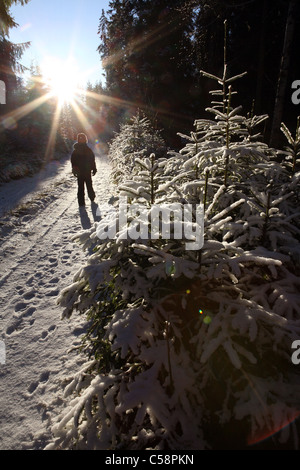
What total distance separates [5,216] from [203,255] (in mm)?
7136

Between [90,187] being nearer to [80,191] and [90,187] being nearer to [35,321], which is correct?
[80,191]

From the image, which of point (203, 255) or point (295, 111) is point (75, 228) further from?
point (295, 111)

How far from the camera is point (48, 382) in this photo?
2797 mm

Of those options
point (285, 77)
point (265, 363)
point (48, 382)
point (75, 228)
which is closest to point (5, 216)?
point (75, 228)

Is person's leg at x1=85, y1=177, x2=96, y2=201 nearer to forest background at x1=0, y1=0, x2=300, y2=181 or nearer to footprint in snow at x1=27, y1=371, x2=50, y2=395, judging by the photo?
forest background at x1=0, y1=0, x2=300, y2=181

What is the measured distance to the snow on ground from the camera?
251 cm

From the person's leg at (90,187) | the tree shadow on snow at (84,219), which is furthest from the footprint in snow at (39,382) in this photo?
the person's leg at (90,187)

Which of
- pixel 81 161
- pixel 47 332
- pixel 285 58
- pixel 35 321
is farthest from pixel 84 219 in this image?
pixel 285 58

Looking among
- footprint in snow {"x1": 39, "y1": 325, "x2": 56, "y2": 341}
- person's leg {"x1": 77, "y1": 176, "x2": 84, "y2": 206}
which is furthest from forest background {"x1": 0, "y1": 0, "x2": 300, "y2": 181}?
footprint in snow {"x1": 39, "y1": 325, "x2": 56, "y2": 341}

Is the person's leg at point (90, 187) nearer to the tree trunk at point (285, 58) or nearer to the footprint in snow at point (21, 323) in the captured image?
the footprint in snow at point (21, 323)

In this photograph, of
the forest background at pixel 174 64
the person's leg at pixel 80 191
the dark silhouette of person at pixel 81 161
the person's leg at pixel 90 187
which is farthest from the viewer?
the forest background at pixel 174 64

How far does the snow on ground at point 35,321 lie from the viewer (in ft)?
8.25

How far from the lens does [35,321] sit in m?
3.62
